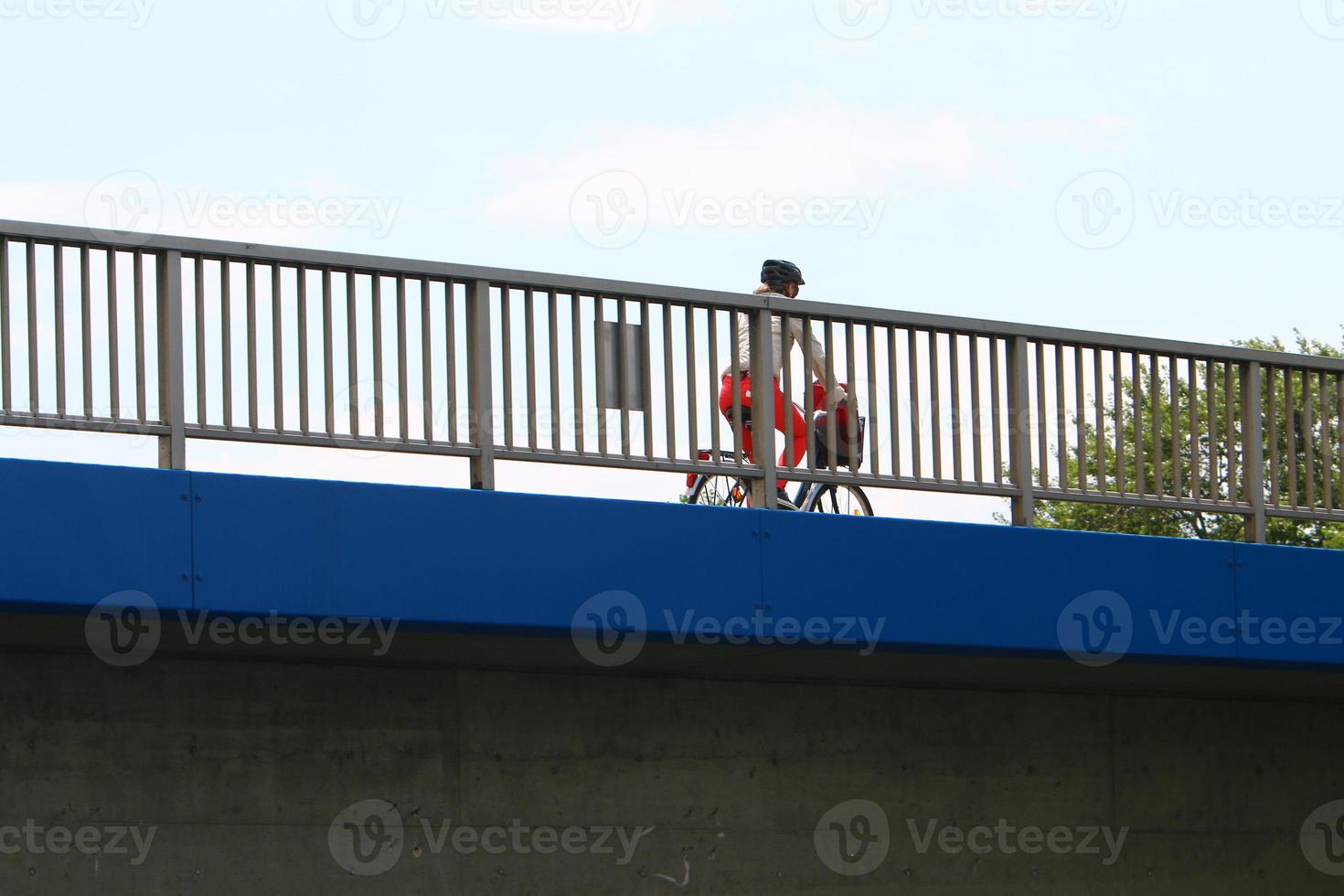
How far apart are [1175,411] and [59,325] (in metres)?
5.63

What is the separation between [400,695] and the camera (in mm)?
8242

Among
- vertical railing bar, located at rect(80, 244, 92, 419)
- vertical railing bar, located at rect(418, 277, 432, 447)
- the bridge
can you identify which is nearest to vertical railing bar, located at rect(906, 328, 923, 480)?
the bridge

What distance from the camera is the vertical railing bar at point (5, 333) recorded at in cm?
692

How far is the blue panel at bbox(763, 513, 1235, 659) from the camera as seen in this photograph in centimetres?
830

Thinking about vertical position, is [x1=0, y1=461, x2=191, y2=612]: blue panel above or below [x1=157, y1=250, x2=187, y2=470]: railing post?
below

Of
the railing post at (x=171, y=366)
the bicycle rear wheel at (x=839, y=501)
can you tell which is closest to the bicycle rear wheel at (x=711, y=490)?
the bicycle rear wheel at (x=839, y=501)

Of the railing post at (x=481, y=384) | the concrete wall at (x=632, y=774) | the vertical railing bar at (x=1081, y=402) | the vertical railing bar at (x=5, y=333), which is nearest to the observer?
the vertical railing bar at (x=5, y=333)

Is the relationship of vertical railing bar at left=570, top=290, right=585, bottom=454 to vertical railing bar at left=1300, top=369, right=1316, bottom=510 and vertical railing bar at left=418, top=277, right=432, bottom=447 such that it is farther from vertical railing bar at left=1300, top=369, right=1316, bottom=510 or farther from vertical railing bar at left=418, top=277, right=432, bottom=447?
vertical railing bar at left=1300, top=369, right=1316, bottom=510

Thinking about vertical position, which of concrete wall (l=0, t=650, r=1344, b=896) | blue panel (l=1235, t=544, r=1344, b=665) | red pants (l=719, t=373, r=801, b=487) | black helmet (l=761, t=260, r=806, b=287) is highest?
black helmet (l=761, t=260, r=806, b=287)

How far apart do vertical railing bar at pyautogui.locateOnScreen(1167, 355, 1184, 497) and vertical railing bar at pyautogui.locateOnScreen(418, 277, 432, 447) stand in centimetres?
401

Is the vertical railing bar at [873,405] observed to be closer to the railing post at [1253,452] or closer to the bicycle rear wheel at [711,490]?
the bicycle rear wheel at [711,490]

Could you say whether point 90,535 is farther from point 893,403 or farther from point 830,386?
point 893,403

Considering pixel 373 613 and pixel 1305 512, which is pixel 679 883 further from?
pixel 1305 512

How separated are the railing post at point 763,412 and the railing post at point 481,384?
135 cm
